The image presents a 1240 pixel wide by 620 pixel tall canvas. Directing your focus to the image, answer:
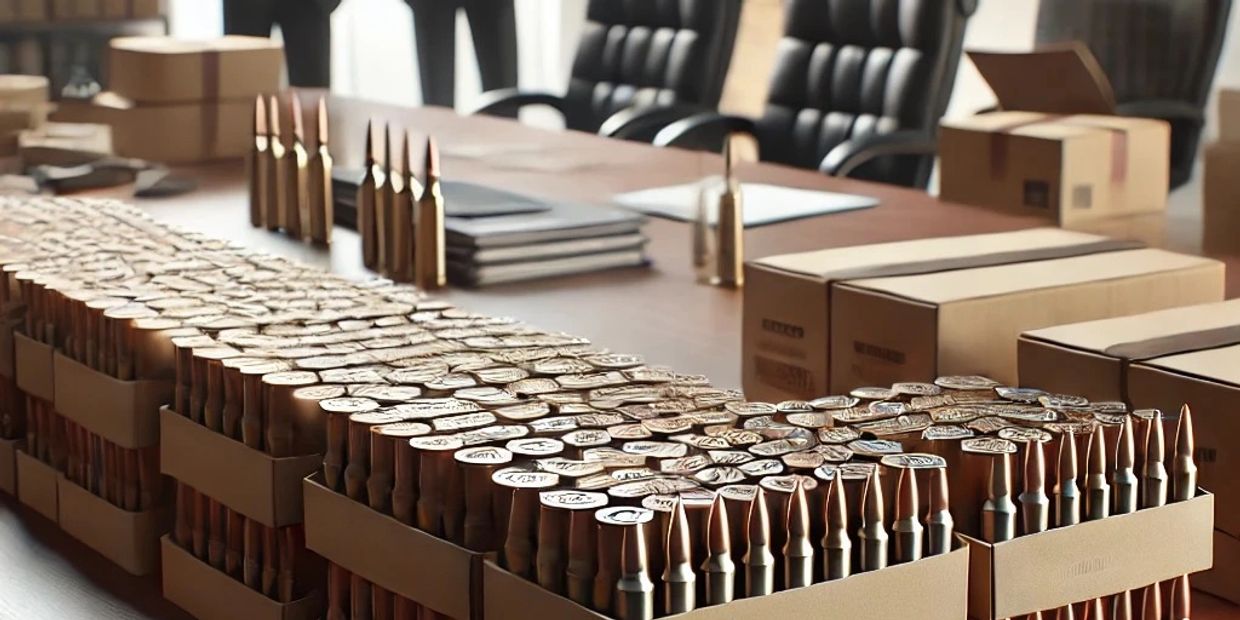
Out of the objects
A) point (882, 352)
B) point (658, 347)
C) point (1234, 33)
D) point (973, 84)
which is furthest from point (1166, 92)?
point (882, 352)

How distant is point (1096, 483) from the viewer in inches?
35.5

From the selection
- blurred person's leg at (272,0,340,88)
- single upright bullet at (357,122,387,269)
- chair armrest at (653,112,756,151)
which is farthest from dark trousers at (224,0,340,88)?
single upright bullet at (357,122,387,269)

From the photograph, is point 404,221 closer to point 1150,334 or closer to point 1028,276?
point 1028,276

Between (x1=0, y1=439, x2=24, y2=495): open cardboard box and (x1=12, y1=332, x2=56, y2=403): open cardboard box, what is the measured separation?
0.06m

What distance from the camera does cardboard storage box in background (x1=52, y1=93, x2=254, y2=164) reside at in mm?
2986

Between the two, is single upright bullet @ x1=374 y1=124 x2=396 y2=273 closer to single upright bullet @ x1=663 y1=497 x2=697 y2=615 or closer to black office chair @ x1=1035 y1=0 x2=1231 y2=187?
single upright bullet @ x1=663 y1=497 x2=697 y2=615

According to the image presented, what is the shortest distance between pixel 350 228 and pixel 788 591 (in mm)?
1679

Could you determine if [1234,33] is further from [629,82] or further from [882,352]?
[882,352]

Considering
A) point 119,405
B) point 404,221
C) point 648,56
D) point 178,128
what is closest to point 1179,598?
point 119,405

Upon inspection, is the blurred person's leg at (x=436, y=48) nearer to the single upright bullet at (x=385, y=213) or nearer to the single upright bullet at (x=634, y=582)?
the single upright bullet at (x=385, y=213)

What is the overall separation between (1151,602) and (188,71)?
245 cm

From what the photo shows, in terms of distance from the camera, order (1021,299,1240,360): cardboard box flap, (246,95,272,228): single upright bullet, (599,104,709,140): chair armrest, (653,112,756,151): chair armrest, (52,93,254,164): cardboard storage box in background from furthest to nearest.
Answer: (599,104,709,140): chair armrest → (653,112,756,151): chair armrest → (52,93,254,164): cardboard storage box in background → (246,95,272,228): single upright bullet → (1021,299,1240,360): cardboard box flap

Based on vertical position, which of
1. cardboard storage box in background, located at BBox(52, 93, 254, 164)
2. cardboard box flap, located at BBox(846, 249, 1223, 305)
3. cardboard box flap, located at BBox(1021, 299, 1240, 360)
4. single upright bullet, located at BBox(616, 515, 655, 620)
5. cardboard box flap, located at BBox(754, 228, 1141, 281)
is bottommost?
single upright bullet, located at BBox(616, 515, 655, 620)

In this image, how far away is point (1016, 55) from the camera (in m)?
3.07
